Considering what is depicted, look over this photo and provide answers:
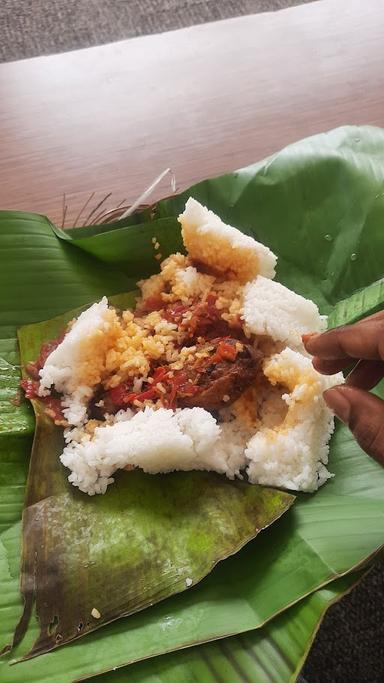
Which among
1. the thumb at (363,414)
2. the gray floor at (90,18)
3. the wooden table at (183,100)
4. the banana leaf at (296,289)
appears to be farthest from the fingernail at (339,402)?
the gray floor at (90,18)

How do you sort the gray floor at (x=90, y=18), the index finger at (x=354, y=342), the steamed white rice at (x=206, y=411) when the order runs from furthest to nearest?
the gray floor at (x=90, y=18) → the steamed white rice at (x=206, y=411) → the index finger at (x=354, y=342)

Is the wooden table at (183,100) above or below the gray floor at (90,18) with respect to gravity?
below

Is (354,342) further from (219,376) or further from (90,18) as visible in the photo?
(90,18)

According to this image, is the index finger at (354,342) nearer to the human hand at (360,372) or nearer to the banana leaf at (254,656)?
the human hand at (360,372)

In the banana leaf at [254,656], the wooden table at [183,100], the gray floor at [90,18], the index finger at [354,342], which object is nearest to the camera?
the index finger at [354,342]

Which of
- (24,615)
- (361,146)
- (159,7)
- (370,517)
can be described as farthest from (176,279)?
(159,7)

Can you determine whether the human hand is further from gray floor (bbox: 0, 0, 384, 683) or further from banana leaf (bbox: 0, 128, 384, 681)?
gray floor (bbox: 0, 0, 384, 683)

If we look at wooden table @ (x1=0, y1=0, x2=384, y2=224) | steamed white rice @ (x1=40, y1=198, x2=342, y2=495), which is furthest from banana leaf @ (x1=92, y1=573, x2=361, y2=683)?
wooden table @ (x1=0, y1=0, x2=384, y2=224)
